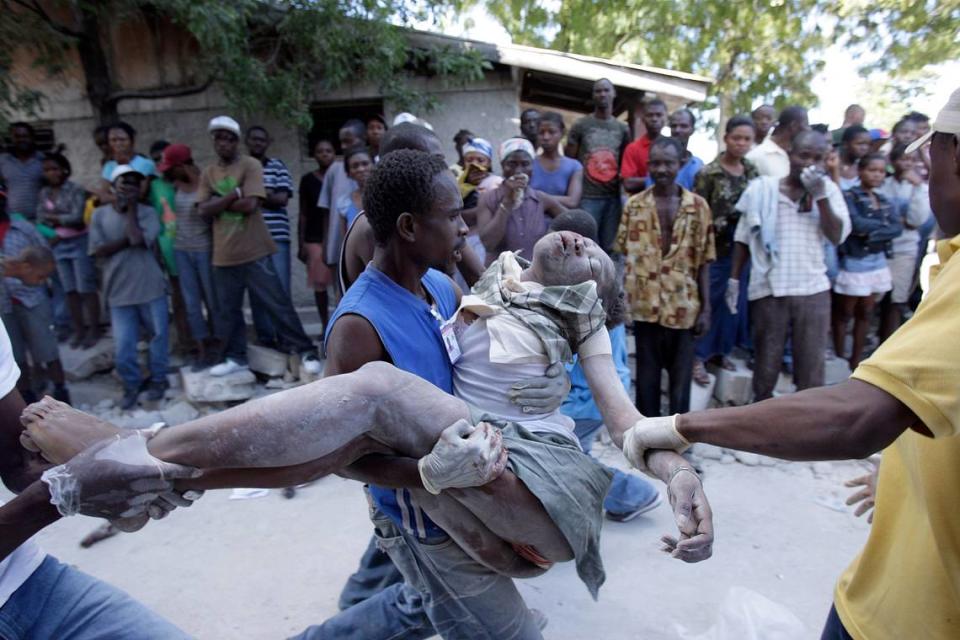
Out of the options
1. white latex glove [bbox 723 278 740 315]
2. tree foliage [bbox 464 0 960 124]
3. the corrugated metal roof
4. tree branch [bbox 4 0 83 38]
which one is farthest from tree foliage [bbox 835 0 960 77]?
tree branch [bbox 4 0 83 38]

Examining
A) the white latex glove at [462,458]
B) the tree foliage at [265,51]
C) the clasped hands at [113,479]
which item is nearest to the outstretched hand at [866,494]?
the white latex glove at [462,458]

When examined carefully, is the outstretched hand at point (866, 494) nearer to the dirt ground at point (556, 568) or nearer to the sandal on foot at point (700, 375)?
the dirt ground at point (556, 568)

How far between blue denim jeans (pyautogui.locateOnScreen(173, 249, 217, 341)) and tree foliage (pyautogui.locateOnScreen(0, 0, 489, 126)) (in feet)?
5.56

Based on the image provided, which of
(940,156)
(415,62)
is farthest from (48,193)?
(940,156)

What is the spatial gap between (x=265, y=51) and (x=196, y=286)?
9.11ft

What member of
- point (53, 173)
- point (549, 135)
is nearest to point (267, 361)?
point (53, 173)

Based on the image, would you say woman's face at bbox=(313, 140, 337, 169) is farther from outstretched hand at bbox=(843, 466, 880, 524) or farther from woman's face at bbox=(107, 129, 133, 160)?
outstretched hand at bbox=(843, 466, 880, 524)

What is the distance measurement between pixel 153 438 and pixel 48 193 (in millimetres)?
5339

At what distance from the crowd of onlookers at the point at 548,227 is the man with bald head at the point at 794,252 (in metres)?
0.01

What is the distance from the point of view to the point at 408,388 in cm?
128

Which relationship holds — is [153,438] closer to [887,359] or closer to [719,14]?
[887,359]

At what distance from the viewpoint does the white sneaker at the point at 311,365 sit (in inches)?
198

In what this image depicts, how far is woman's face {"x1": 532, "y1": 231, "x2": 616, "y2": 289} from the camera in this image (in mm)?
1682

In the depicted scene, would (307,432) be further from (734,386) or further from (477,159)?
(734,386)
